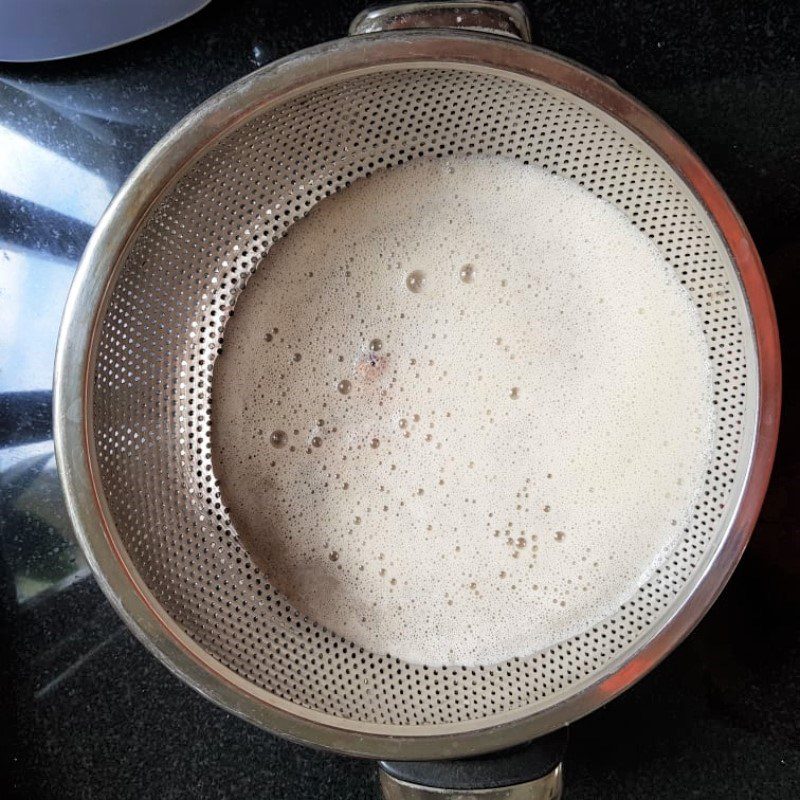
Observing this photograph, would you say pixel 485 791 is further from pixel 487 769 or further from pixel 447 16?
pixel 447 16

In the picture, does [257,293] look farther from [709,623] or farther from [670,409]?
[709,623]

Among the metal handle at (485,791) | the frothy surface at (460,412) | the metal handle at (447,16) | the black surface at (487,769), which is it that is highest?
the metal handle at (447,16)

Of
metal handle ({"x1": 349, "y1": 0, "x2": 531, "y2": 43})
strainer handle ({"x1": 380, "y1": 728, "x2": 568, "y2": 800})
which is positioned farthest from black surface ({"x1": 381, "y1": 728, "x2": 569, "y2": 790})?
metal handle ({"x1": 349, "y1": 0, "x2": 531, "y2": 43})

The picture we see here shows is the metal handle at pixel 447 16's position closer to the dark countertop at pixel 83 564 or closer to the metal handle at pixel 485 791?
the dark countertop at pixel 83 564

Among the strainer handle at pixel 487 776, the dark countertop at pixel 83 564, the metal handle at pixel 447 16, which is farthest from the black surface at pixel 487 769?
the metal handle at pixel 447 16

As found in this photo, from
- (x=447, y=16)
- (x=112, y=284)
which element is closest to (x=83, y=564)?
(x=112, y=284)

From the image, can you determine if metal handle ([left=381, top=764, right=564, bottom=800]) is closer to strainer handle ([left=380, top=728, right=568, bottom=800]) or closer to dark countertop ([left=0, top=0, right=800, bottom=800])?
strainer handle ([left=380, top=728, right=568, bottom=800])
